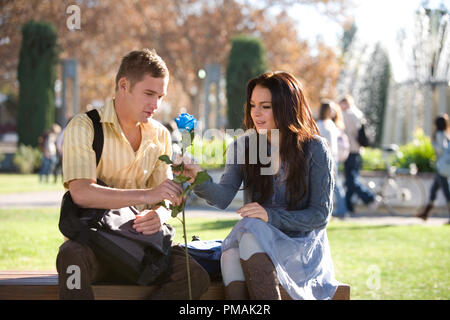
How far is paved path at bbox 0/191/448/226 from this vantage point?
30.1 feet

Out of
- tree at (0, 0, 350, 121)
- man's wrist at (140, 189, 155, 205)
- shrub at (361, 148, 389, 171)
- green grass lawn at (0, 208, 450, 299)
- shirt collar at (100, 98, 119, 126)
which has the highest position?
tree at (0, 0, 350, 121)

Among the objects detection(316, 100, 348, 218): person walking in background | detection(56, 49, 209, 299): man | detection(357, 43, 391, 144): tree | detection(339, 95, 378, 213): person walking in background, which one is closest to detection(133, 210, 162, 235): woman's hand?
detection(56, 49, 209, 299): man

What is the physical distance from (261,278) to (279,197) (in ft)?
1.65

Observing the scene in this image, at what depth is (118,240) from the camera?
2703 mm

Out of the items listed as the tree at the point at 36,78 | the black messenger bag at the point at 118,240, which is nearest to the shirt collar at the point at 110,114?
the black messenger bag at the point at 118,240

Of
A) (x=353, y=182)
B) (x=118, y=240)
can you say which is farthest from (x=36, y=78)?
(x=118, y=240)

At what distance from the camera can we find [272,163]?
10.1ft

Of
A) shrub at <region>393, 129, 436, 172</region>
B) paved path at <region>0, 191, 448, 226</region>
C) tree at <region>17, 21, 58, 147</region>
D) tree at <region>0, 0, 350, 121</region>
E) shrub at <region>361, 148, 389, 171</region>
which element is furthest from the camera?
tree at <region>0, 0, 350, 121</region>

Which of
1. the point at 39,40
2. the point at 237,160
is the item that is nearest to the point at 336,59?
the point at 39,40

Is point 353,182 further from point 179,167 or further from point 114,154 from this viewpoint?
point 179,167

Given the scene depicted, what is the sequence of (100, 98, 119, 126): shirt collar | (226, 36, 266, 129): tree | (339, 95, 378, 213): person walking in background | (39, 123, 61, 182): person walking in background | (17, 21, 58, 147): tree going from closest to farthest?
Result: (100, 98, 119, 126): shirt collar → (339, 95, 378, 213): person walking in background → (39, 123, 61, 182): person walking in background → (226, 36, 266, 129): tree → (17, 21, 58, 147): tree

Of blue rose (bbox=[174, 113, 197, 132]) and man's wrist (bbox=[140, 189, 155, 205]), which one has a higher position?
blue rose (bbox=[174, 113, 197, 132])

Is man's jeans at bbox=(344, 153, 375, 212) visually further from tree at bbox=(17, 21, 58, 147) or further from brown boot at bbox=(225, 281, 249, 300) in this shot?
tree at bbox=(17, 21, 58, 147)

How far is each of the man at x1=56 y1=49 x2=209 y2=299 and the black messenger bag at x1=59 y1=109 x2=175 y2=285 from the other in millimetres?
32
